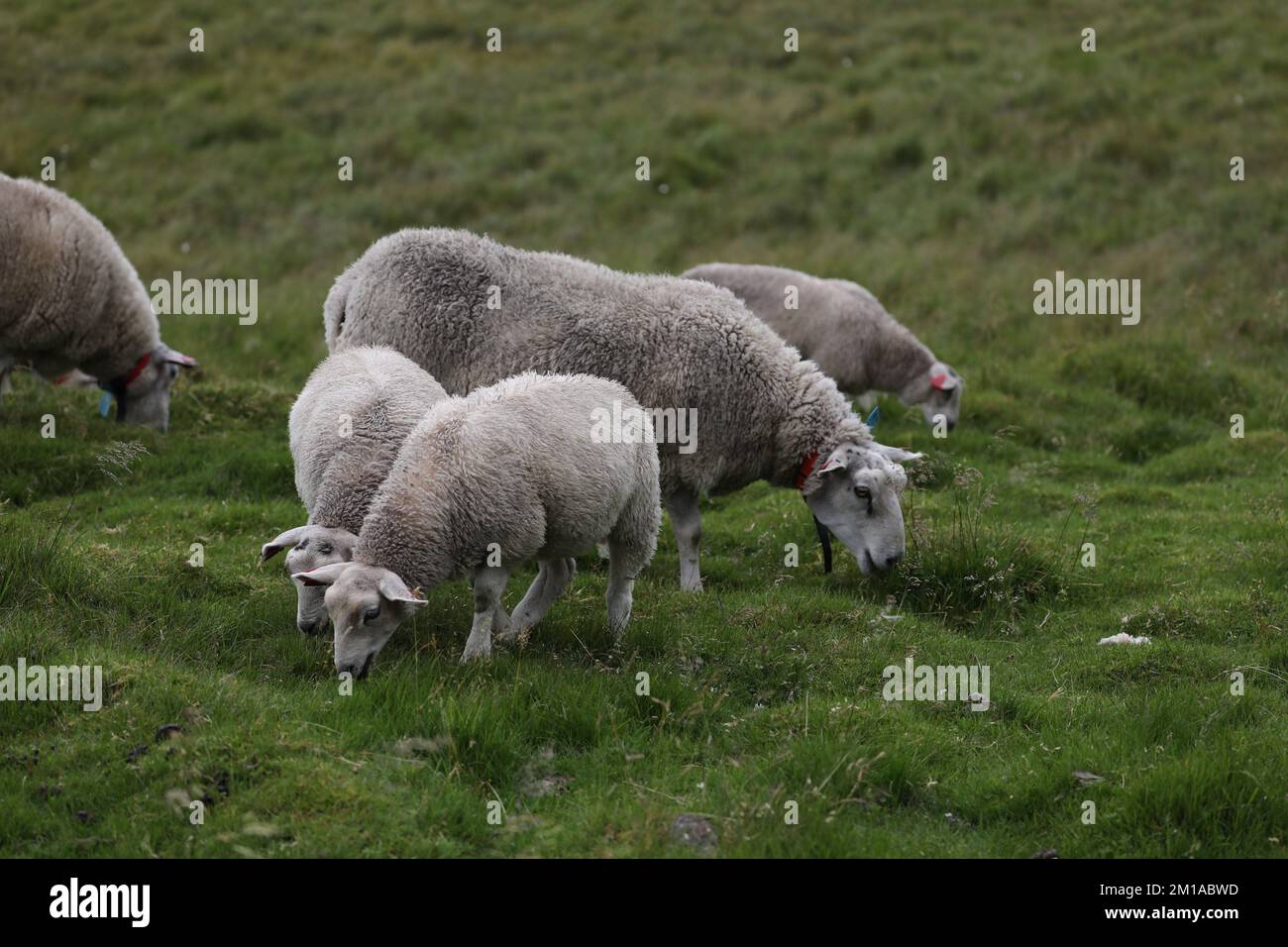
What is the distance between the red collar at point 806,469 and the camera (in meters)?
8.48

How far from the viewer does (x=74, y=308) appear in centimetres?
1034

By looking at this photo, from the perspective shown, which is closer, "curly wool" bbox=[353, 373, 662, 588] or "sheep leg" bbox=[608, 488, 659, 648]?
"curly wool" bbox=[353, 373, 662, 588]

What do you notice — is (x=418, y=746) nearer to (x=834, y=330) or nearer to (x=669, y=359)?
(x=669, y=359)

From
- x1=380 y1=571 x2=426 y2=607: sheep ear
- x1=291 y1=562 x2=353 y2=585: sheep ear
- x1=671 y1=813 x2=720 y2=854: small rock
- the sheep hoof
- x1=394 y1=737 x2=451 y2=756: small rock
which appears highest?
x1=291 y1=562 x2=353 y2=585: sheep ear

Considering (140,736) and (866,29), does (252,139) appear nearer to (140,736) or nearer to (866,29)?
(866,29)

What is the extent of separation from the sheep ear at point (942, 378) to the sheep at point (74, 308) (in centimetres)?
625

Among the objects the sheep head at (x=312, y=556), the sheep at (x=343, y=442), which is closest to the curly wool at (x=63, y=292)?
the sheep at (x=343, y=442)

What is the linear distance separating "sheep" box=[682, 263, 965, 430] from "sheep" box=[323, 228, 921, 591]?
3.24 meters

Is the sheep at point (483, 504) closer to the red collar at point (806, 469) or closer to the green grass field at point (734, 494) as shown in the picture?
the green grass field at point (734, 494)

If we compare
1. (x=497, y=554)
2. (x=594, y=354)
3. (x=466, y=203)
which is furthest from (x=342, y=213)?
(x=497, y=554)

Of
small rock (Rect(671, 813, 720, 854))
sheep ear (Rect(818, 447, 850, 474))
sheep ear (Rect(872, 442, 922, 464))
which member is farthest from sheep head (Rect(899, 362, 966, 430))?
small rock (Rect(671, 813, 720, 854))

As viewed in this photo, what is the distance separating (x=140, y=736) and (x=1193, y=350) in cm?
1066

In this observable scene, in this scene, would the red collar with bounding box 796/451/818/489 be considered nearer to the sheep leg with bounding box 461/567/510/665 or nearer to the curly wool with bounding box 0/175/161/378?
the sheep leg with bounding box 461/567/510/665

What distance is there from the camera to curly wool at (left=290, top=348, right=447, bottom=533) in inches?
273
